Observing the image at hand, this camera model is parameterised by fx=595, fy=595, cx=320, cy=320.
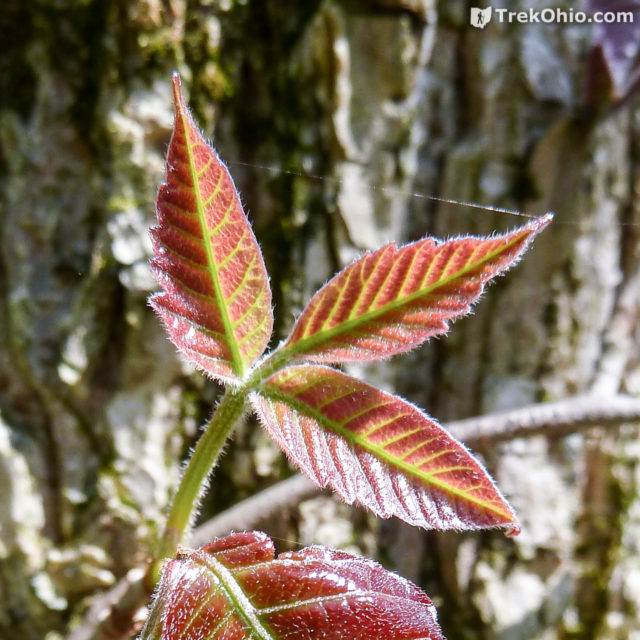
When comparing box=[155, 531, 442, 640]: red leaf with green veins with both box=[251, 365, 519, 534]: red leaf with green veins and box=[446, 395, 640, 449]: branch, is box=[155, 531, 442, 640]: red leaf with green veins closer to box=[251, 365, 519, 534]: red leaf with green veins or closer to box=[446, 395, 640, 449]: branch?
box=[251, 365, 519, 534]: red leaf with green veins

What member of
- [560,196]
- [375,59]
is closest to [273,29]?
[375,59]

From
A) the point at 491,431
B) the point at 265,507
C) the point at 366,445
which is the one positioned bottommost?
the point at 265,507

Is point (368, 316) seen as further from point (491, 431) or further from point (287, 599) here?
point (491, 431)

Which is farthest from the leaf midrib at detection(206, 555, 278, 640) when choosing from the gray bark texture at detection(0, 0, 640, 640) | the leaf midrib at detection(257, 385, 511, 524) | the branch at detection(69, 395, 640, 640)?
the gray bark texture at detection(0, 0, 640, 640)

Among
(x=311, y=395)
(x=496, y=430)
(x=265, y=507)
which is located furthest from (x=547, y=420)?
(x=311, y=395)

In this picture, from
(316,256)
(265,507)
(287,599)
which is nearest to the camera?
(287,599)

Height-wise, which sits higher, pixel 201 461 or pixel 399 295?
pixel 399 295

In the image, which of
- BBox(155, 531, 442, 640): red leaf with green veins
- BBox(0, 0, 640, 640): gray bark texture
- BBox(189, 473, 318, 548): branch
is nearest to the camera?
BBox(155, 531, 442, 640): red leaf with green veins

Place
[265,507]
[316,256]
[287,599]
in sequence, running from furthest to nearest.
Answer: [316,256] → [265,507] → [287,599]
